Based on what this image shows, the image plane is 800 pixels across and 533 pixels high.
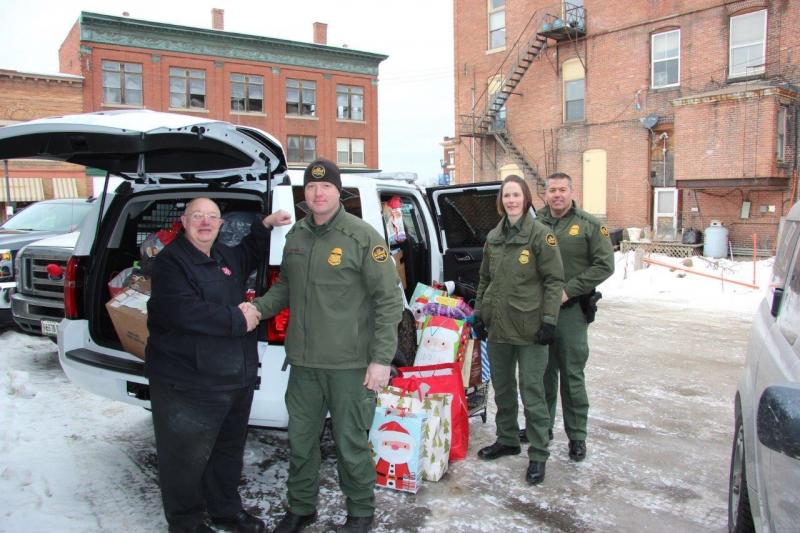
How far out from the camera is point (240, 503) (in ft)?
11.4

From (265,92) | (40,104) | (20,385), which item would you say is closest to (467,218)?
(20,385)

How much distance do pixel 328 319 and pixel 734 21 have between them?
2116 cm

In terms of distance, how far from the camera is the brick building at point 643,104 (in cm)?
1845

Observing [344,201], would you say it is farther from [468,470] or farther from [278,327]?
[468,470]

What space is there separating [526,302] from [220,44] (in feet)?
123

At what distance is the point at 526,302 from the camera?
412 cm

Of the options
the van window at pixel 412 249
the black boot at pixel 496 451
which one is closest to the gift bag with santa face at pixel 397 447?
the black boot at pixel 496 451

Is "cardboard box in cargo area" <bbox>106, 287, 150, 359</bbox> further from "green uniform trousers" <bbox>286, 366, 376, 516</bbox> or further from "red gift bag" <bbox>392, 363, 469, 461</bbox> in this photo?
"red gift bag" <bbox>392, 363, 469, 461</bbox>

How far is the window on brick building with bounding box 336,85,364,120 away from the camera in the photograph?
41.6 meters

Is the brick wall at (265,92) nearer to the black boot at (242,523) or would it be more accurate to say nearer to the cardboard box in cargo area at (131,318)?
the cardboard box in cargo area at (131,318)

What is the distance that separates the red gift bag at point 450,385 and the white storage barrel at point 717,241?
17223 mm

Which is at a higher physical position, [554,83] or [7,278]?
[554,83]

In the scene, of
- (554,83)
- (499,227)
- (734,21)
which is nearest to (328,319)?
(499,227)

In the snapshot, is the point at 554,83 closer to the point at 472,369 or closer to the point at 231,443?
the point at 472,369
